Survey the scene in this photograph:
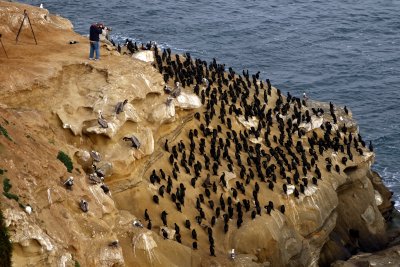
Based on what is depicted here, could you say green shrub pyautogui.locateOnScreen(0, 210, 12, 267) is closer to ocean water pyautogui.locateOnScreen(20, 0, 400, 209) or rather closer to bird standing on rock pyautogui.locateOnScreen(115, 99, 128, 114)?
bird standing on rock pyautogui.locateOnScreen(115, 99, 128, 114)

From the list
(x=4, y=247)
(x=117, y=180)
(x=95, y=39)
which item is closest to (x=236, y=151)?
(x=117, y=180)

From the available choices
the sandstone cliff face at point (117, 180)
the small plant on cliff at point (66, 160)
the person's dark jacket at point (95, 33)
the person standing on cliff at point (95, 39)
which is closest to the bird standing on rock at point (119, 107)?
the sandstone cliff face at point (117, 180)

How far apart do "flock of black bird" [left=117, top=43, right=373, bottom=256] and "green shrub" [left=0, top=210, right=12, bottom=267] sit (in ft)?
49.6

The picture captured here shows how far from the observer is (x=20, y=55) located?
49.1 meters

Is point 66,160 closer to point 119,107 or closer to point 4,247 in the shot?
point 119,107

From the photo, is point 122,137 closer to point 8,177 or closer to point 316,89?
point 8,177

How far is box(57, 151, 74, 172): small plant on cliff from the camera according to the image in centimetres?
4131

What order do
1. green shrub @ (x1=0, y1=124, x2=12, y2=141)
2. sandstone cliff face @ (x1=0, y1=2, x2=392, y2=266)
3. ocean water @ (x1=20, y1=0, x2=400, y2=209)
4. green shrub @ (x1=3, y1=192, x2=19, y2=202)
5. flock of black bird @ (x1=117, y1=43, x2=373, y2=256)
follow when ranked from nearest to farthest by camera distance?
1. green shrub @ (x1=3, y1=192, x2=19, y2=202)
2. sandstone cliff face @ (x1=0, y1=2, x2=392, y2=266)
3. green shrub @ (x1=0, y1=124, x2=12, y2=141)
4. flock of black bird @ (x1=117, y1=43, x2=373, y2=256)
5. ocean water @ (x1=20, y1=0, x2=400, y2=209)

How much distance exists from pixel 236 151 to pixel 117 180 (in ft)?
35.0

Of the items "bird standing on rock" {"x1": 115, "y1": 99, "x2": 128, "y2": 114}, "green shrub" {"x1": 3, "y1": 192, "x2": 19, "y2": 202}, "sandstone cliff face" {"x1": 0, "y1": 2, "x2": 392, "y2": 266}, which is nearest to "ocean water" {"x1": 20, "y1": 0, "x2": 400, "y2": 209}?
"sandstone cliff face" {"x1": 0, "y1": 2, "x2": 392, "y2": 266}

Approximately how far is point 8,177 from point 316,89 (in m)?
58.6

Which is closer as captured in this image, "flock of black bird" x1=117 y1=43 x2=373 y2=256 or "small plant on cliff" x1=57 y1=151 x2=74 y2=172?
"small plant on cliff" x1=57 y1=151 x2=74 y2=172

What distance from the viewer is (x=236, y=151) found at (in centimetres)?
5553

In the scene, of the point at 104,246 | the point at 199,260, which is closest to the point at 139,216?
the point at 199,260
